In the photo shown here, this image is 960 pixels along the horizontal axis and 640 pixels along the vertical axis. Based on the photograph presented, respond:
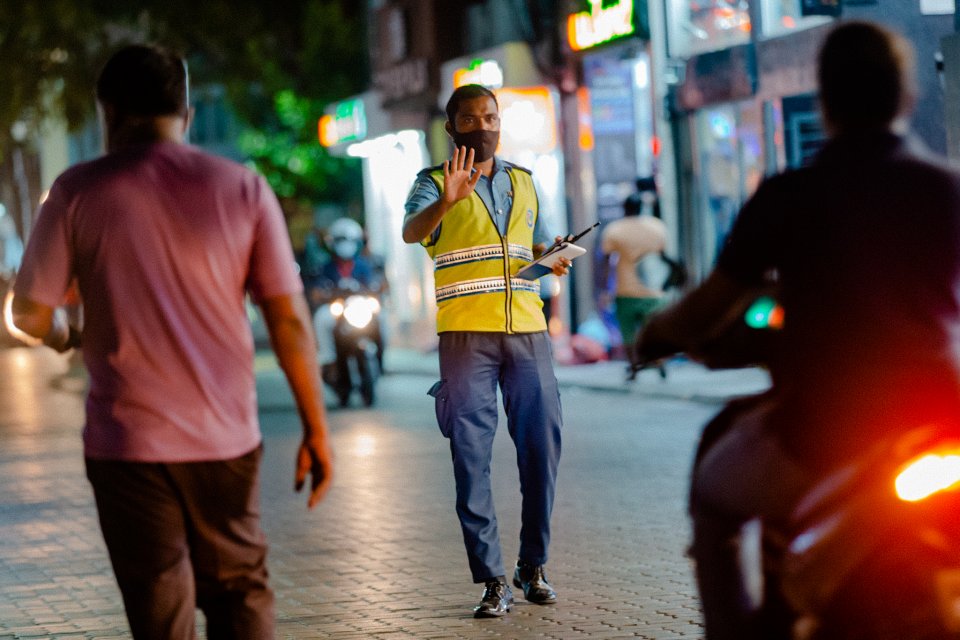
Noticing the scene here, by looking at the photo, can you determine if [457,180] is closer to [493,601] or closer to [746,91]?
[493,601]

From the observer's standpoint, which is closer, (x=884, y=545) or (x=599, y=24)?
(x=884, y=545)

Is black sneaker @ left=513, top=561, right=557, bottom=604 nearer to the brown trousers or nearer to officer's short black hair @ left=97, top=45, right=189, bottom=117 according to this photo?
the brown trousers

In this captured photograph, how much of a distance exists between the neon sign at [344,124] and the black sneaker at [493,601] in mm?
25536

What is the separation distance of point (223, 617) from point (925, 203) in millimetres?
1871

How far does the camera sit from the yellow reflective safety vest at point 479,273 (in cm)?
709

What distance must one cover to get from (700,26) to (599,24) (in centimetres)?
122

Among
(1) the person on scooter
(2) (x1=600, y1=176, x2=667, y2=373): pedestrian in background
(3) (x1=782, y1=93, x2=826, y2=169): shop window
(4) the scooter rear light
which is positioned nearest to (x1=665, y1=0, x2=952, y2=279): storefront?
(3) (x1=782, y1=93, x2=826, y2=169): shop window

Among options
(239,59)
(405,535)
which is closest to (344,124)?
(239,59)

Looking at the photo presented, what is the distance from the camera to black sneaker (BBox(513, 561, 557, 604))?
7246 millimetres

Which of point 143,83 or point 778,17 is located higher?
point 778,17

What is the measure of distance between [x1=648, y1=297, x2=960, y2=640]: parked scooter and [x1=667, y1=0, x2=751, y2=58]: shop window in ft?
59.4

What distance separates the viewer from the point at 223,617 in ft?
14.6

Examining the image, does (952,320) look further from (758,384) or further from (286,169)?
(286,169)

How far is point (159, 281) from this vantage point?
14.1 ft
